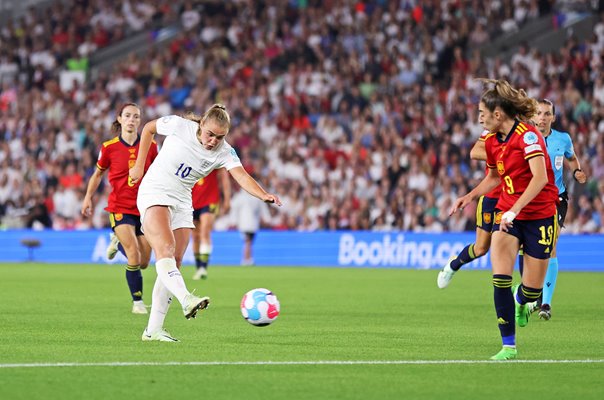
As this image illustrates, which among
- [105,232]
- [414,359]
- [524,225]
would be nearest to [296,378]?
[414,359]

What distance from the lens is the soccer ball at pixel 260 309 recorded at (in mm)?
11648

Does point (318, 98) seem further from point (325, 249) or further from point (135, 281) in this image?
point (135, 281)

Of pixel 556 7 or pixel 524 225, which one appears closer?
pixel 524 225

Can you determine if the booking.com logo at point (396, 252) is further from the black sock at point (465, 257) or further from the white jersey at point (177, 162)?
the white jersey at point (177, 162)

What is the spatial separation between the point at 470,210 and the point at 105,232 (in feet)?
28.5

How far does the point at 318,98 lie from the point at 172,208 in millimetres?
22216

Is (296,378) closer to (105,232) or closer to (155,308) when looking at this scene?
(155,308)

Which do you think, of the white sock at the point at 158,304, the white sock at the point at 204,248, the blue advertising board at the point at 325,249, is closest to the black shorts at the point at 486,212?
the white sock at the point at 158,304

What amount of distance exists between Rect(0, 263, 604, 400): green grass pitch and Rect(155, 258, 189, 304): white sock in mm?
484

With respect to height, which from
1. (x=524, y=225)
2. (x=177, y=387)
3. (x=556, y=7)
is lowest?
(x=177, y=387)

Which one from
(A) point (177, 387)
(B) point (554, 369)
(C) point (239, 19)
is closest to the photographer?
(A) point (177, 387)

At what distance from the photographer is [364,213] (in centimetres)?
2998

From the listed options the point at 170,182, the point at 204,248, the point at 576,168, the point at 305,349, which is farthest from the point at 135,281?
the point at 204,248

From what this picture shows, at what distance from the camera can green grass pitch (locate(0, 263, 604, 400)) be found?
27.8 feet
